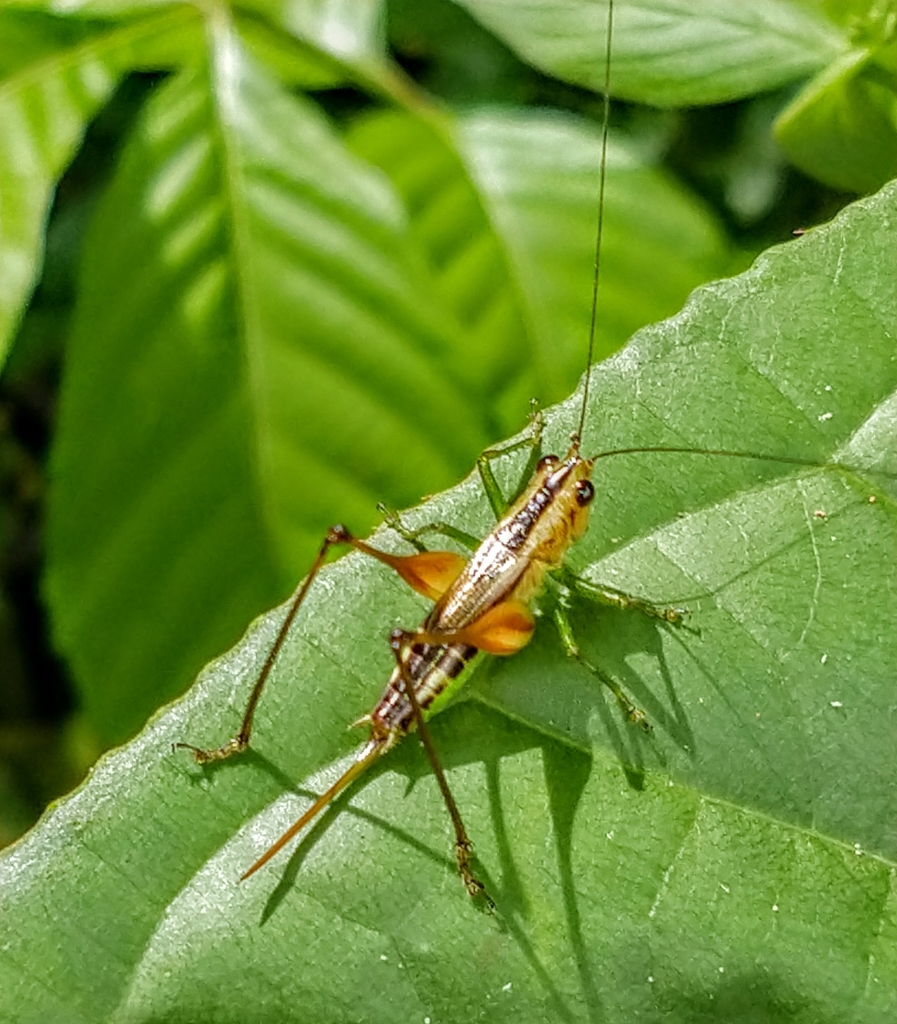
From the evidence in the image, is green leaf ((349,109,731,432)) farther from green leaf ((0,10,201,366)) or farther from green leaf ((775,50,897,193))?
green leaf ((775,50,897,193))

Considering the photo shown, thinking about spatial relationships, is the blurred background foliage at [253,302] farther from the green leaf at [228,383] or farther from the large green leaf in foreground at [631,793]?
the large green leaf in foreground at [631,793]

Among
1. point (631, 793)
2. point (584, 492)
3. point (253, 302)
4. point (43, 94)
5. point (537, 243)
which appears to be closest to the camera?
point (631, 793)

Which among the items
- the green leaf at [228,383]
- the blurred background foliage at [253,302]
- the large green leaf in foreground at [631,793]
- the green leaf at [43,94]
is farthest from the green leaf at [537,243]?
the large green leaf in foreground at [631,793]

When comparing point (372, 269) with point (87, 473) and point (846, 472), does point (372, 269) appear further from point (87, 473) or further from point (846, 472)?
point (846, 472)

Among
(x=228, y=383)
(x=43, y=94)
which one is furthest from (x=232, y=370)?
(x=43, y=94)

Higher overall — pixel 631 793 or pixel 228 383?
pixel 228 383

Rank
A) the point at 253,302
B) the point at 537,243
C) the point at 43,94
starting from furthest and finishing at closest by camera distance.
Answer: the point at 537,243 < the point at 253,302 < the point at 43,94

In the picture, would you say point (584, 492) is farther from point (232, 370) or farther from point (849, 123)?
point (232, 370)
